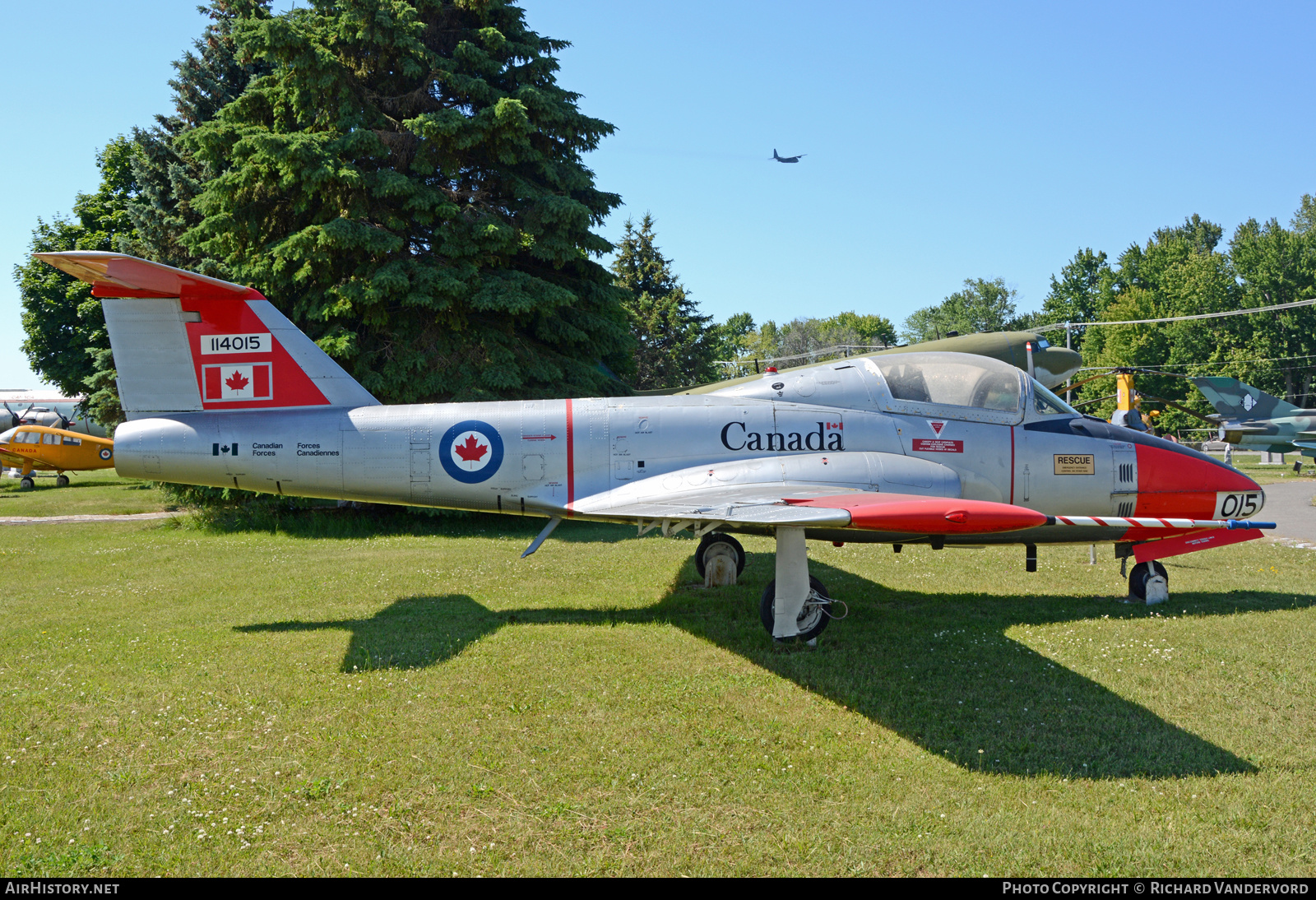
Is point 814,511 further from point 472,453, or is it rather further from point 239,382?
point 239,382

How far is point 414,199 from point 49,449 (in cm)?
2579

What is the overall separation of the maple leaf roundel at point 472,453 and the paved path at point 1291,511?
1484 centimetres

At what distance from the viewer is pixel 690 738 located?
551 centimetres

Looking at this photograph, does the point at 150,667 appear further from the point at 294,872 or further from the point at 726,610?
the point at 726,610

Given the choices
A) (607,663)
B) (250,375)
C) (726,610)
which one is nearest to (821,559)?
(726,610)

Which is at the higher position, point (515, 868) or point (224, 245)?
point (224, 245)

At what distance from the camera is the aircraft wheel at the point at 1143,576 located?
30.2 feet

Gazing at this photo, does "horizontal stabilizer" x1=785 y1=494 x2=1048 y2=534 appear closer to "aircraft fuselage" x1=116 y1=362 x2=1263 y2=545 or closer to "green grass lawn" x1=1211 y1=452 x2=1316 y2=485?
"aircraft fuselage" x1=116 y1=362 x2=1263 y2=545

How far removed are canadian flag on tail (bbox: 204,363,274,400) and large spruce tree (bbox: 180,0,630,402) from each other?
7.80 m

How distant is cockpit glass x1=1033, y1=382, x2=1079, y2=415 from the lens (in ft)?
29.5

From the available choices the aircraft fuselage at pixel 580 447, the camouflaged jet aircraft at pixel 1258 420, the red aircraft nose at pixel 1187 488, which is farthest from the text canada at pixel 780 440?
the camouflaged jet aircraft at pixel 1258 420

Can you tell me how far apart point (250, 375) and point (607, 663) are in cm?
522

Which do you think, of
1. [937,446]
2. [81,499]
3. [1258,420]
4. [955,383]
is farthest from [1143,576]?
[81,499]

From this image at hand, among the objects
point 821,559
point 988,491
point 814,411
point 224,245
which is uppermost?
point 224,245
